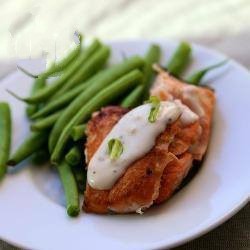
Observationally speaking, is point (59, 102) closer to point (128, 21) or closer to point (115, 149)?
point (115, 149)

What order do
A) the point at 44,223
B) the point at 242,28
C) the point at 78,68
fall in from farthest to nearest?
the point at 242,28 < the point at 78,68 < the point at 44,223

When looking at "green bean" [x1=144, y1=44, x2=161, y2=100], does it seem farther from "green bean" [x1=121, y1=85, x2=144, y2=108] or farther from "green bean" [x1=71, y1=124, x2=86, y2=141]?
"green bean" [x1=71, y1=124, x2=86, y2=141]

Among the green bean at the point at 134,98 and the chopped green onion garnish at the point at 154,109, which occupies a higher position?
the chopped green onion garnish at the point at 154,109

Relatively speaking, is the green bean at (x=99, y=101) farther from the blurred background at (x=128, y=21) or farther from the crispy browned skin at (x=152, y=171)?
the blurred background at (x=128, y=21)

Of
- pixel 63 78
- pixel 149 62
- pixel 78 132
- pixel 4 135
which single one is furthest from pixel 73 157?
pixel 149 62

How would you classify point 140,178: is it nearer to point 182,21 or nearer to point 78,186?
point 78,186

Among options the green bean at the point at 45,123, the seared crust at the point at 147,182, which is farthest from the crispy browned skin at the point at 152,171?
the green bean at the point at 45,123

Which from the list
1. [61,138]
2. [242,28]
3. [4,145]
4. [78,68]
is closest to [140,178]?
[61,138]

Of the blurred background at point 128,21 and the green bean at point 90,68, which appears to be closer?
the green bean at point 90,68
